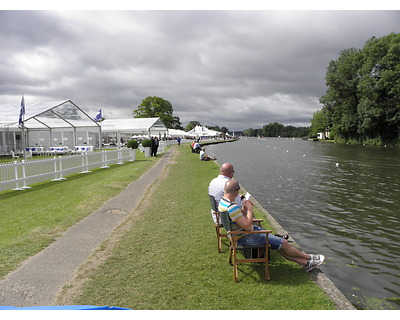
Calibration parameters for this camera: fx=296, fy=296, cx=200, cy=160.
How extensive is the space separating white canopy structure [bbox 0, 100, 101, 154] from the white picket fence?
3.83 meters

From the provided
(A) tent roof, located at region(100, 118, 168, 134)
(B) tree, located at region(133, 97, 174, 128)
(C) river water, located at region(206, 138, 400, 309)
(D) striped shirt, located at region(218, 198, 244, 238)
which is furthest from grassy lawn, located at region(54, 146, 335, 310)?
(B) tree, located at region(133, 97, 174, 128)

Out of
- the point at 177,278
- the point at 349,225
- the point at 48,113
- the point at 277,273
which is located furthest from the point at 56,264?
the point at 48,113

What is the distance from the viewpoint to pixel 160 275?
4.17 metres

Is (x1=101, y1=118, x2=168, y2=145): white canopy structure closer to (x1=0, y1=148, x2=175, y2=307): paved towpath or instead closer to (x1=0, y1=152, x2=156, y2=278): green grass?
(x1=0, y1=152, x2=156, y2=278): green grass

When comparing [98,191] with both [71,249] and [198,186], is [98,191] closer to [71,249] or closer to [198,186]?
[198,186]

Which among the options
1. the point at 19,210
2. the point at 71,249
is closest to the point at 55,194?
the point at 19,210

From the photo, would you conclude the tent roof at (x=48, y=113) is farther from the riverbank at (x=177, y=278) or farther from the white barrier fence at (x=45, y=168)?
the riverbank at (x=177, y=278)

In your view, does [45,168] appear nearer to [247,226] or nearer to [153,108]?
[247,226]

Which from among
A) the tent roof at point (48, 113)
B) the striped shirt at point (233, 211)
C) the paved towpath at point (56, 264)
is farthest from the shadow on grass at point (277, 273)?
the tent roof at point (48, 113)

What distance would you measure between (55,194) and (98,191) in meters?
1.41

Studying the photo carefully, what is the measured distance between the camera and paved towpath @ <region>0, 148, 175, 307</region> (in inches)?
143

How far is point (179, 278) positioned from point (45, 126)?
102ft

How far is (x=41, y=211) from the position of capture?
25.0 feet

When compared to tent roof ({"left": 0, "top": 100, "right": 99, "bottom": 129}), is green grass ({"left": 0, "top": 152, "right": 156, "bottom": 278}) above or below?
below
